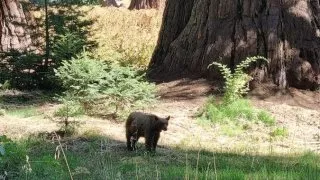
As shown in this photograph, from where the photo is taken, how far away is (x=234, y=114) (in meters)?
11.3

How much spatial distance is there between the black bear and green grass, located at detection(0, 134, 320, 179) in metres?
0.17

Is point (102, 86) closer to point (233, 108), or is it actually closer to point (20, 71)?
point (233, 108)

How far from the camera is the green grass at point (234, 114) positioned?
440 inches

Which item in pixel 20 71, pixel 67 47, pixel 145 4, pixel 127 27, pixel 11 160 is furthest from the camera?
pixel 145 4

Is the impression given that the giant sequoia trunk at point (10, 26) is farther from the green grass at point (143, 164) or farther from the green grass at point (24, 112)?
the green grass at point (143, 164)

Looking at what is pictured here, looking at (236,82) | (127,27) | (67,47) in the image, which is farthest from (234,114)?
(127,27)

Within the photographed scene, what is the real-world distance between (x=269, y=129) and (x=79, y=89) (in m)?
3.59

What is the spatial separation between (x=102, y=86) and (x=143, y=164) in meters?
3.61

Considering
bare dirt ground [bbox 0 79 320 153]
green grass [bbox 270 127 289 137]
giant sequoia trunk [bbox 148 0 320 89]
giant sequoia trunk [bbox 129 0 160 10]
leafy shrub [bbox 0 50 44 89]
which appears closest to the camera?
bare dirt ground [bbox 0 79 320 153]

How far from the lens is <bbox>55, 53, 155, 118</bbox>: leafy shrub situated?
34.7 feet

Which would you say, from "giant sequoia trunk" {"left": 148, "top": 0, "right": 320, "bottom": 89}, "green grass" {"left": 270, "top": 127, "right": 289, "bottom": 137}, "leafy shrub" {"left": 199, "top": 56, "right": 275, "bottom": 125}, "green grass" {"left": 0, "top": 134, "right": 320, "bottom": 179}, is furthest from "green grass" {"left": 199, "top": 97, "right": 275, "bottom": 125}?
"green grass" {"left": 0, "top": 134, "right": 320, "bottom": 179}

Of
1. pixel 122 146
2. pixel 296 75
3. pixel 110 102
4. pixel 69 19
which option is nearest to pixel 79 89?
pixel 110 102

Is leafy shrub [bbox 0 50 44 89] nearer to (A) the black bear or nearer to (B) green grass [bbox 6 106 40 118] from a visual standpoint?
(B) green grass [bbox 6 106 40 118]

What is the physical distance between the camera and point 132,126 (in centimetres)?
902
